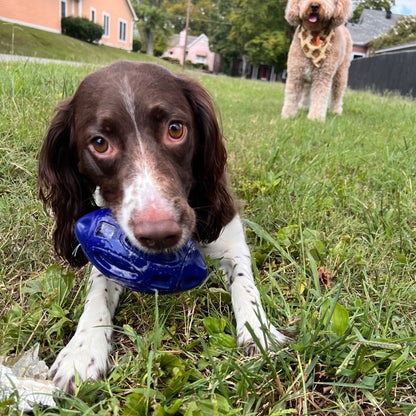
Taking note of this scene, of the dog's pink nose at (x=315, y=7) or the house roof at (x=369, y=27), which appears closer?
the dog's pink nose at (x=315, y=7)

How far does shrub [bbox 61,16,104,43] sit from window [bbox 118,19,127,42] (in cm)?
732

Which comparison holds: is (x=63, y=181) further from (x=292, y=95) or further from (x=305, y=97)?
(x=305, y=97)

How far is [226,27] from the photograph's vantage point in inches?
2512

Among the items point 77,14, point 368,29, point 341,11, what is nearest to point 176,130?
point 341,11

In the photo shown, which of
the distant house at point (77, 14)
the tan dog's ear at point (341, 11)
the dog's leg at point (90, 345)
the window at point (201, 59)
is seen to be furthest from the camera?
the window at point (201, 59)

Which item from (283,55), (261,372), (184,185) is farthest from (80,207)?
(283,55)

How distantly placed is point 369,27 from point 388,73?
36.4m

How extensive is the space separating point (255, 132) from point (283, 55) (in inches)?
1823

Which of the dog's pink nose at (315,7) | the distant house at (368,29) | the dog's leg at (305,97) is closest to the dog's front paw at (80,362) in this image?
the dog's pink nose at (315,7)

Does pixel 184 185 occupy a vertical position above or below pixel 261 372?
above

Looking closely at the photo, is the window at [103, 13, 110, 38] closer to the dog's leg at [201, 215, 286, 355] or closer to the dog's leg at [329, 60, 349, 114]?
the dog's leg at [329, 60, 349, 114]

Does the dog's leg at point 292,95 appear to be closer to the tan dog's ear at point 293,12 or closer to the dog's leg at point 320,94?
the dog's leg at point 320,94

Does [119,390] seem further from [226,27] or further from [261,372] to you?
[226,27]

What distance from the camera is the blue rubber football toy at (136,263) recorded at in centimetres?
165
